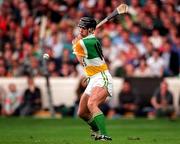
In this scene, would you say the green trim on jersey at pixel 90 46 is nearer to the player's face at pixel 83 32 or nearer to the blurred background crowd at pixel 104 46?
the player's face at pixel 83 32

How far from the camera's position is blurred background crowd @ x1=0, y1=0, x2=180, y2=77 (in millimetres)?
25109

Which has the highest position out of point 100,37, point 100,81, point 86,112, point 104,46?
point 100,37

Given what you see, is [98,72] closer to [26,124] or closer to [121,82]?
[26,124]

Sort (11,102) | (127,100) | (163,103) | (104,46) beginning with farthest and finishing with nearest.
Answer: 1. (104,46)
2. (11,102)
3. (127,100)
4. (163,103)

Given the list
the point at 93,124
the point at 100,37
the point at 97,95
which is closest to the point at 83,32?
the point at 97,95

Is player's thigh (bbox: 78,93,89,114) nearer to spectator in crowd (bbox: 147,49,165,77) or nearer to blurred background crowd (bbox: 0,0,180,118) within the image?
blurred background crowd (bbox: 0,0,180,118)

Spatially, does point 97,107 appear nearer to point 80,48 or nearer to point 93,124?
point 93,124

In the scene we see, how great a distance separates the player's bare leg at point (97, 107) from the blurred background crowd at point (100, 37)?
10215mm

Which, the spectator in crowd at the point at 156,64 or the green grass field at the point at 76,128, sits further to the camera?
the spectator in crowd at the point at 156,64

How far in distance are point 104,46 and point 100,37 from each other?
529 millimetres

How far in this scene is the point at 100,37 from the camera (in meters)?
25.8

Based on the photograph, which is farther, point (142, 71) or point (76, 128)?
point (142, 71)

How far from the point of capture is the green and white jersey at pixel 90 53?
14500 millimetres

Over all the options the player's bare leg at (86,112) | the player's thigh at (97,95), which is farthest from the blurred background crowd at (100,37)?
the player's thigh at (97,95)
